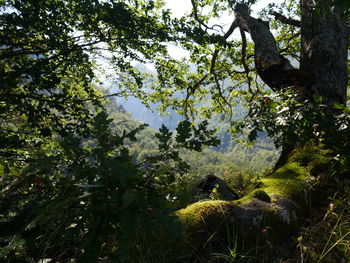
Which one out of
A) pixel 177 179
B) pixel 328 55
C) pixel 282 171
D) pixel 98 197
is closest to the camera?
pixel 98 197

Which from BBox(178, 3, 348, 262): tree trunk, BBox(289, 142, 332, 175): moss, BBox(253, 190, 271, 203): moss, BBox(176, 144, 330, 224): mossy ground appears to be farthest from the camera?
BBox(289, 142, 332, 175): moss

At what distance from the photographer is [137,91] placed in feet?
25.8

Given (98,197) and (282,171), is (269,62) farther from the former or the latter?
(98,197)

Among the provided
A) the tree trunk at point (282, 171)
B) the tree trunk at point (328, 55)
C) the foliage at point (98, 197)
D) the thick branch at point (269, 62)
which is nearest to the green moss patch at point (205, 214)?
the tree trunk at point (282, 171)

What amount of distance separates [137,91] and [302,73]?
5.11m

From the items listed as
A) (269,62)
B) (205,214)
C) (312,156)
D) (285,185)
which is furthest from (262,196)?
(269,62)

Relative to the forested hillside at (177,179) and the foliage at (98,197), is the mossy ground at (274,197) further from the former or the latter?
the foliage at (98,197)

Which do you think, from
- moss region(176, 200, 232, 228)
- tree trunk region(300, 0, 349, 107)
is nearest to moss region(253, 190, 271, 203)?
moss region(176, 200, 232, 228)

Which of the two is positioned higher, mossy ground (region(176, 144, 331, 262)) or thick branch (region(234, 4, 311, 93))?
thick branch (region(234, 4, 311, 93))

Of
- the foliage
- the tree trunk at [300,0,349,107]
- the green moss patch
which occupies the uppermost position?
the tree trunk at [300,0,349,107]

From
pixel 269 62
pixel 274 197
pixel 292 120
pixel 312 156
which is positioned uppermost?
pixel 269 62

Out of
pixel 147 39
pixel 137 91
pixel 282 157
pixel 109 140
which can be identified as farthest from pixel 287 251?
pixel 137 91

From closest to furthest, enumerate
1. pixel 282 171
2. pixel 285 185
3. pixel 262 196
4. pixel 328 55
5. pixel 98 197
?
pixel 98 197 → pixel 262 196 → pixel 285 185 → pixel 282 171 → pixel 328 55

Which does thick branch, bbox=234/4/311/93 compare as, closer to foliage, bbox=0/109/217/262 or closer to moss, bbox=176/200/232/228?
moss, bbox=176/200/232/228
